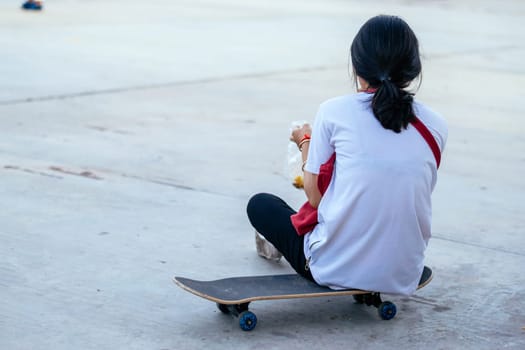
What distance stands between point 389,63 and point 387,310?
3.19ft

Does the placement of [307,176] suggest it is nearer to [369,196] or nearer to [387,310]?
[369,196]

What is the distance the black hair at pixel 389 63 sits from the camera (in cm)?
338

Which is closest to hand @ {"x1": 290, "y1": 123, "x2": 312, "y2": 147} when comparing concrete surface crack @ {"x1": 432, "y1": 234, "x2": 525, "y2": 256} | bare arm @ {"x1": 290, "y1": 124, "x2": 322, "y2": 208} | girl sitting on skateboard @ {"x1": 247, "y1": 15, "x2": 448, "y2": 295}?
bare arm @ {"x1": 290, "y1": 124, "x2": 322, "y2": 208}

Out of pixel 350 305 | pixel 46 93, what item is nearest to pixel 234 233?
pixel 350 305

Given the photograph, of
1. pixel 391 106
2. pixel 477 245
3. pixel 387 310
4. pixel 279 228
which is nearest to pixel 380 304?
pixel 387 310

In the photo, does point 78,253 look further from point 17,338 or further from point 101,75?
point 101,75

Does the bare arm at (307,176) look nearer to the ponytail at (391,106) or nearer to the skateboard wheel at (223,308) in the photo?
the ponytail at (391,106)

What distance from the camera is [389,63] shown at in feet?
11.1

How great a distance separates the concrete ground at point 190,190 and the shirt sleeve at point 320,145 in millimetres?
639

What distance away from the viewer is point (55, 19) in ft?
48.4

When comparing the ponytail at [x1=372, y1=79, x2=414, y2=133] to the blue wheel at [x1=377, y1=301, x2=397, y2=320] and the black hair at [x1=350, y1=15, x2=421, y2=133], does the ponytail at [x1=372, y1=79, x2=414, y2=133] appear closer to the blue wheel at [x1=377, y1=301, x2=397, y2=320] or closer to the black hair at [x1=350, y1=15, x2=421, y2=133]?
the black hair at [x1=350, y1=15, x2=421, y2=133]

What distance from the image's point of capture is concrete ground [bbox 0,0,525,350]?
3.64 metres

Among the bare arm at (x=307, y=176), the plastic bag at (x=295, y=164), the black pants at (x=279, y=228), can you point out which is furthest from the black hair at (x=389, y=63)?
the plastic bag at (x=295, y=164)

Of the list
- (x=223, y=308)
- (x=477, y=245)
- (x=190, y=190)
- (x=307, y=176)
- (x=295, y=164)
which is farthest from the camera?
(x=190, y=190)
